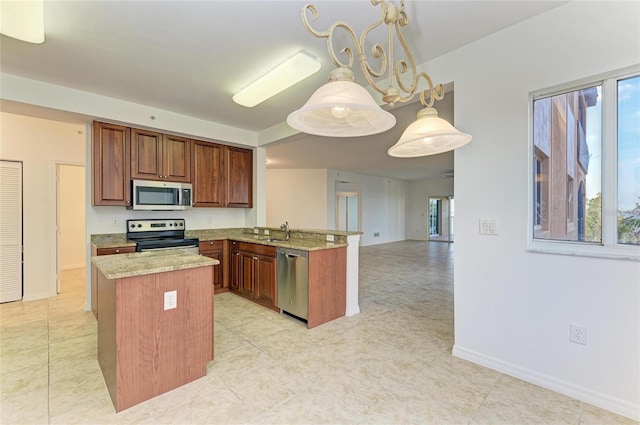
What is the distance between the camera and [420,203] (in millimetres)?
11586

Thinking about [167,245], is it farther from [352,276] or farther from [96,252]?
[352,276]

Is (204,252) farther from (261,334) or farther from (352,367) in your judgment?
(352,367)

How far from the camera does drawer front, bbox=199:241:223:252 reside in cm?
404

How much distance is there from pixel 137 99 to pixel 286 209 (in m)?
5.71

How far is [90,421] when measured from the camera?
5.40ft

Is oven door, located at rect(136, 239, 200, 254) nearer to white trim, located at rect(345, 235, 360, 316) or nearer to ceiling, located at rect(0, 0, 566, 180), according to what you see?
ceiling, located at rect(0, 0, 566, 180)

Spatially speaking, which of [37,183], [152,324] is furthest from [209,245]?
[37,183]

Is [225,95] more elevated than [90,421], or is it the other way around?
[225,95]

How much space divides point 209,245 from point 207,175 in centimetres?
107

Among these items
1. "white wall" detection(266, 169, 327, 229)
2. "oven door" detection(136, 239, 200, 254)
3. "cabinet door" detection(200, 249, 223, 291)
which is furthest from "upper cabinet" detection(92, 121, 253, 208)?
"white wall" detection(266, 169, 327, 229)

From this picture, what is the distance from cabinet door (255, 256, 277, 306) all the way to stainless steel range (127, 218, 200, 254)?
3.35 ft

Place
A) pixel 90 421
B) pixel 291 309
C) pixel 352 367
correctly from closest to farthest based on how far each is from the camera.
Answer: pixel 90 421, pixel 352 367, pixel 291 309

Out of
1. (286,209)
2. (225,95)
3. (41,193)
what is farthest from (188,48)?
(286,209)

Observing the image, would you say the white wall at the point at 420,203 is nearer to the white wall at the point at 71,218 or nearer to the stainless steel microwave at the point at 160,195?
the stainless steel microwave at the point at 160,195
